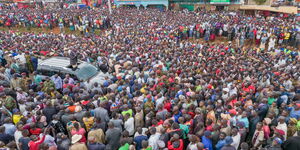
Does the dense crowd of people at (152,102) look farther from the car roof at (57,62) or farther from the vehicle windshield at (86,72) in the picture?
the car roof at (57,62)

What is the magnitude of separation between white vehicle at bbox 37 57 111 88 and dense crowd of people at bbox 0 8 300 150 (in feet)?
0.91

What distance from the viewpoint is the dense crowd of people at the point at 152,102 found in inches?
206

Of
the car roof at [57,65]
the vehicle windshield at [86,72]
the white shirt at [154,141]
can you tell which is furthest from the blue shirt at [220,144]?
the car roof at [57,65]

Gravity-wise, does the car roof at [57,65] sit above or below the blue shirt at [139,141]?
above

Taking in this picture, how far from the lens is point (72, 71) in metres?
9.45

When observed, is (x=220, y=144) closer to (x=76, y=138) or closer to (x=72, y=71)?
(x=76, y=138)

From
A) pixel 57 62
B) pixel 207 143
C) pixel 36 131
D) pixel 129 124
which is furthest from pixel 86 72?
pixel 207 143

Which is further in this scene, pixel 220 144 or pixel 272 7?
pixel 272 7

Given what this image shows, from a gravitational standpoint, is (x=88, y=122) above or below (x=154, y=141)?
above

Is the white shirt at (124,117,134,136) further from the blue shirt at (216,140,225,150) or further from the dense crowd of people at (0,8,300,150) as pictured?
the blue shirt at (216,140,225,150)

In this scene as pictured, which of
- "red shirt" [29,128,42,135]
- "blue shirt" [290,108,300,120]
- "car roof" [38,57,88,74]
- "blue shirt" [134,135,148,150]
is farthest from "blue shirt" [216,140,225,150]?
"car roof" [38,57,88,74]

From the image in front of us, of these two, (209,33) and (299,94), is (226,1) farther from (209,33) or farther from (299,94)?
(299,94)

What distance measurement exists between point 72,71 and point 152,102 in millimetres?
4289

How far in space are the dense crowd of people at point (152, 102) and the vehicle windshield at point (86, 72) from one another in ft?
1.11
